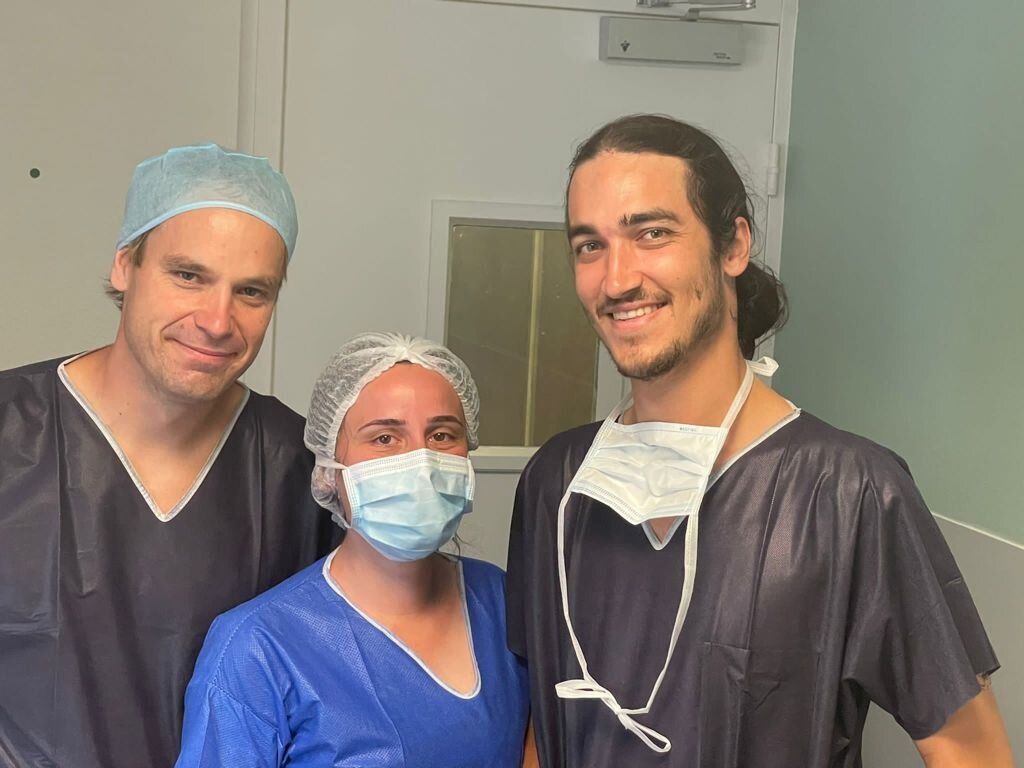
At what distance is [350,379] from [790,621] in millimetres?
710

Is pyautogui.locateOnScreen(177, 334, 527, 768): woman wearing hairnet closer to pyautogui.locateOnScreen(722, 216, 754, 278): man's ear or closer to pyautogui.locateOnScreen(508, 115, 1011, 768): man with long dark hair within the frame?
pyautogui.locateOnScreen(508, 115, 1011, 768): man with long dark hair

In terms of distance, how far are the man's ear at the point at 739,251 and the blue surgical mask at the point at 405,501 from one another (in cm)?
48

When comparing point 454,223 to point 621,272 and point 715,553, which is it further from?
point 715,553

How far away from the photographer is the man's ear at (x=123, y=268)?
158cm

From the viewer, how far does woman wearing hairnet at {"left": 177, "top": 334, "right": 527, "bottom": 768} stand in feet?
4.53

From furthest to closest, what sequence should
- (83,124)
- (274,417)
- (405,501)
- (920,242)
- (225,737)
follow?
(83,124), (920,242), (274,417), (405,501), (225,737)

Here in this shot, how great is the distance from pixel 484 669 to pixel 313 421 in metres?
0.45

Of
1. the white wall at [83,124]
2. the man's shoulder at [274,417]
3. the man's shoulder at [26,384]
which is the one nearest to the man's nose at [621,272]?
the man's shoulder at [274,417]

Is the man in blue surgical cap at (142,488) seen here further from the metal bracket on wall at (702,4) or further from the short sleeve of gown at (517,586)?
the metal bracket on wall at (702,4)

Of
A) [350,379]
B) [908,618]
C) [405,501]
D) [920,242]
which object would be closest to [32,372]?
[350,379]

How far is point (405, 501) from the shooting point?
1458 millimetres

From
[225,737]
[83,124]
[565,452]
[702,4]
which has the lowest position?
[225,737]

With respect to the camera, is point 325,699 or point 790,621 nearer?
A: point 790,621

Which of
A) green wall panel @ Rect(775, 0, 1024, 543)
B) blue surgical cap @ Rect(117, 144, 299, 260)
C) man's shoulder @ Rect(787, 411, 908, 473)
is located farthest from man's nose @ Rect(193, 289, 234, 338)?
green wall panel @ Rect(775, 0, 1024, 543)
